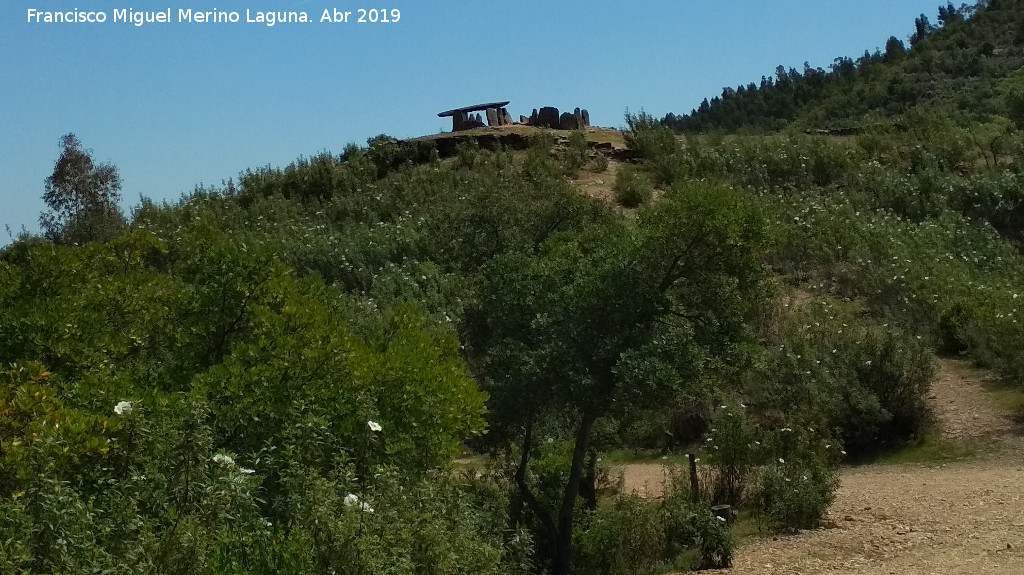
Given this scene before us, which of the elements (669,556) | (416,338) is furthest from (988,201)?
(416,338)

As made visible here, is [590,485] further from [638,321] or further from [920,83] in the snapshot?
[920,83]

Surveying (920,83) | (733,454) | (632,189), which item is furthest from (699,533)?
(920,83)

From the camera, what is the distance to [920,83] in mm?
51438

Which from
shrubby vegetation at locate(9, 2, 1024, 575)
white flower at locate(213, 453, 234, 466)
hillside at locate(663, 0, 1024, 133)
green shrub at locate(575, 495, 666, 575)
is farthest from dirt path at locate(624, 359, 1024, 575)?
hillside at locate(663, 0, 1024, 133)

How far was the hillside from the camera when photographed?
4356 centimetres

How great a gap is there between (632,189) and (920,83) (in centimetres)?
3133

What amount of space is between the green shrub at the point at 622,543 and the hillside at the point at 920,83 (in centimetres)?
2765

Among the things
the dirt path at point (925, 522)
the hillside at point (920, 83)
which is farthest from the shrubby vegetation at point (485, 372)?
the hillside at point (920, 83)

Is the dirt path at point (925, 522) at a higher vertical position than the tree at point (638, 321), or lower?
lower

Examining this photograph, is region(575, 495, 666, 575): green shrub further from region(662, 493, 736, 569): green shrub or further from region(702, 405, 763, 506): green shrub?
region(702, 405, 763, 506): green shrub

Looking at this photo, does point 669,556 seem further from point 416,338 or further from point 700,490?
point 416,338

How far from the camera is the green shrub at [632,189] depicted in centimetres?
2675

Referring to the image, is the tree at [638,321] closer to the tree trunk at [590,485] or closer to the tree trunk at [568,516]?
the tree trunk at [568,516]

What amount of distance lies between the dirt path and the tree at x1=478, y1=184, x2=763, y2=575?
2346 mm
